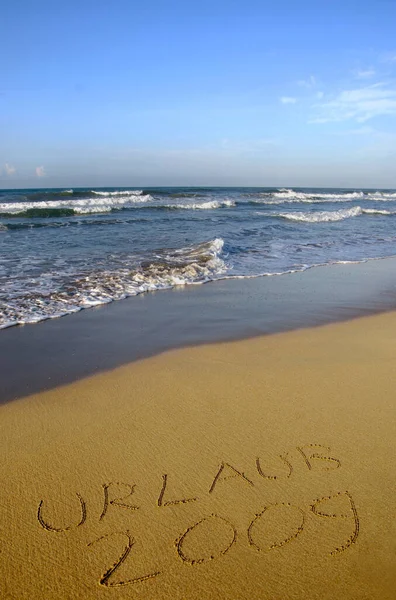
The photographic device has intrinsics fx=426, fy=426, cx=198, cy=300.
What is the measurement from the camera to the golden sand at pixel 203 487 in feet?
6.00

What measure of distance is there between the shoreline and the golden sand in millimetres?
454

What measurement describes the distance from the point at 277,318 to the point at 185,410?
267 centimetres

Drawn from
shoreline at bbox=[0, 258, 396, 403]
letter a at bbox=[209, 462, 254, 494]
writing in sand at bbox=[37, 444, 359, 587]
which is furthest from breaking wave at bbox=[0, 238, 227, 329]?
letter a at bbox=[209, 462, 254, 494]

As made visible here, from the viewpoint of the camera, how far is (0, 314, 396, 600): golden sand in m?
1.83

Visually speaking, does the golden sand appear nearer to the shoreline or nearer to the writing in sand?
the writing in sand

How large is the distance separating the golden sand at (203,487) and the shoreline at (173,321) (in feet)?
1.49

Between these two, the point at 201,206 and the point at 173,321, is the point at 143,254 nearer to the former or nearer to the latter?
the point at 173,321

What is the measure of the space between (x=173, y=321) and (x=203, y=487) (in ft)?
10.3

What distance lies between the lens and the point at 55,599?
1.75m

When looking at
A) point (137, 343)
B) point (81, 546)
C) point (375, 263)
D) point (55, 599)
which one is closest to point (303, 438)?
point (81, 546)

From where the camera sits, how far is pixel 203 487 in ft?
7.64

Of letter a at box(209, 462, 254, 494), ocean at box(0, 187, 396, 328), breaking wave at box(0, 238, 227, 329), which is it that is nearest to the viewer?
letter a at box(209, 462, 254, 494)

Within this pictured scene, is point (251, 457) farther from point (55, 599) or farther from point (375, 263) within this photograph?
A: point (375, 263)

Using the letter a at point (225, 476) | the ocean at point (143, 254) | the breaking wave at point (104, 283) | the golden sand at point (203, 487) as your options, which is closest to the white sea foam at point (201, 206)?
the ocean at point (143, 254)
